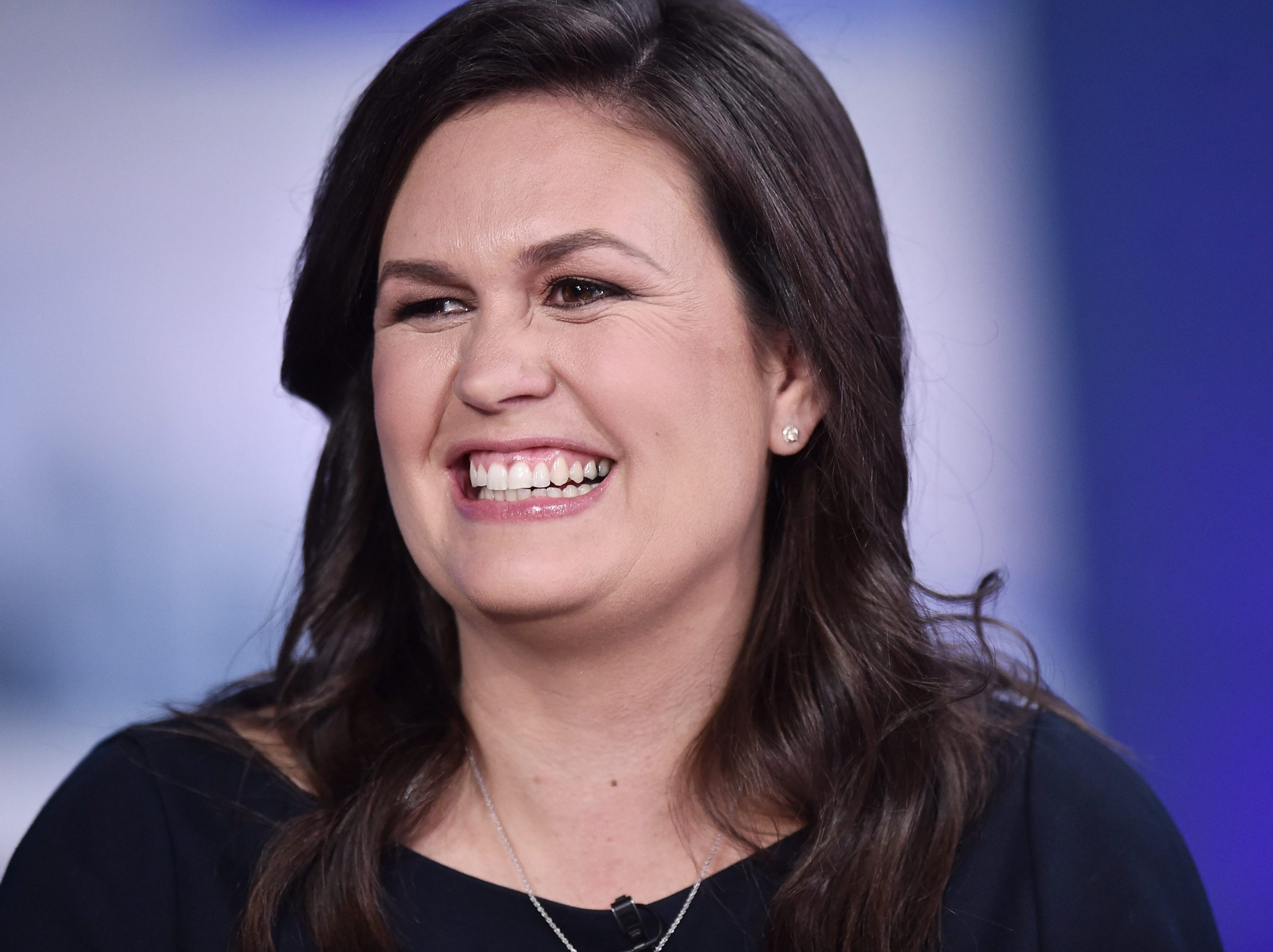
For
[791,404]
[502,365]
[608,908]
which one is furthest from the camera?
[791,404]

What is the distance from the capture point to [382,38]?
3279mm

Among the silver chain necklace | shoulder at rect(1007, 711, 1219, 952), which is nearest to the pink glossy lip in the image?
the silver chain necklace

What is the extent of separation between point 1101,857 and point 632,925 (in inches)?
25.5

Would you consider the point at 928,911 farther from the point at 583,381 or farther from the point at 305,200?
the point at 305,200

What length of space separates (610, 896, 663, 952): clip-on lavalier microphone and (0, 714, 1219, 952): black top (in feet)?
0.04

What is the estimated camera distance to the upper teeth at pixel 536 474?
1678 mm

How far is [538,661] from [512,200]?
0.61 metres

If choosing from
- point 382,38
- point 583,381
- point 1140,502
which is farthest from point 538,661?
point 382,38

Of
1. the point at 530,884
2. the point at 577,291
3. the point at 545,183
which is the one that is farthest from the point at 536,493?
the point at 530,884

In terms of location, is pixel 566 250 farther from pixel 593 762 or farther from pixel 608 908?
pixel 608 908

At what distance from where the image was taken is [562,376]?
1681mm

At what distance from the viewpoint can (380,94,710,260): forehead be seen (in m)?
1.71

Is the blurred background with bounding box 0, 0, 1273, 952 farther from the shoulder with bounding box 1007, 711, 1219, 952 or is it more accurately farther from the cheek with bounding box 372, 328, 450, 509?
the cheek with bounding box 372, 328, 450, 509

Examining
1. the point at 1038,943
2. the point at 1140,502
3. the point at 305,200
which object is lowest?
the point at 1038,943
